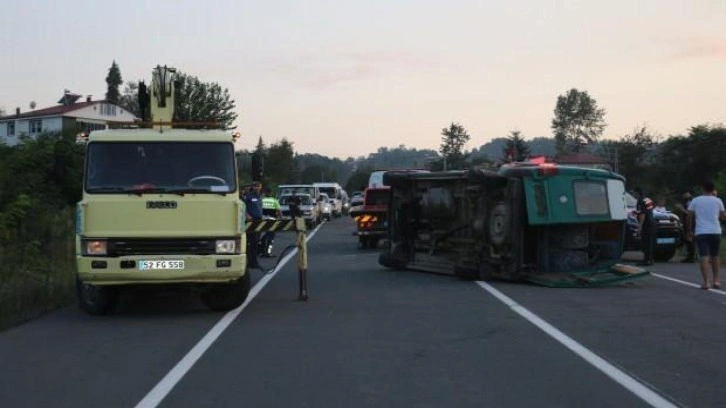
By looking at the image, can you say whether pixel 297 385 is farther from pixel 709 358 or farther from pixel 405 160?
pixel 405 160

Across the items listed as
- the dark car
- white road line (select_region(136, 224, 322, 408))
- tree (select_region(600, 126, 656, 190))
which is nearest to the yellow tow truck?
white road line (select_region(136, 224, 322, 408))

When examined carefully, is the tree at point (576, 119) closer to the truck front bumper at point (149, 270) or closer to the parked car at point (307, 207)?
the parked car at point (307, 207)

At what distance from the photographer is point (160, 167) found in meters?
12.3

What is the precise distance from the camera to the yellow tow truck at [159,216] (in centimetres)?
1152

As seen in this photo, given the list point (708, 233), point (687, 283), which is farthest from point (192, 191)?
point (687, 283)

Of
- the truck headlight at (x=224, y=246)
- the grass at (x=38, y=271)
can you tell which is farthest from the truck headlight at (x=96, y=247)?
the grass at (x=38, y=271)

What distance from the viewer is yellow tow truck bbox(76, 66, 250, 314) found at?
11516 millimetres

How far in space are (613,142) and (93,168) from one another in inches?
3867

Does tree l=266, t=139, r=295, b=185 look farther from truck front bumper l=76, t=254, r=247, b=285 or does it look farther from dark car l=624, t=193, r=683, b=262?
truck front bumper l=76, t=254, r=247, b=285

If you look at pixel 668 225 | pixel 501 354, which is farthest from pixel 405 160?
pixel 501 354

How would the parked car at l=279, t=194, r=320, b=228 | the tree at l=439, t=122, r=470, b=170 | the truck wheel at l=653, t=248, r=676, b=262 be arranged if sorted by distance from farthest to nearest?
1. the tree at l=439, t=122, r=470, b=170
2. the parked car at l=279, t=194, r=320, b=228
3. the truck wheel at l=653, t=248, r=676, b=262

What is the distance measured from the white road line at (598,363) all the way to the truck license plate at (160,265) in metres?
4.65

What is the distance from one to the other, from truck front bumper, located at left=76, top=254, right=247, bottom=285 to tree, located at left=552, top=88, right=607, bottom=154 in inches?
5337

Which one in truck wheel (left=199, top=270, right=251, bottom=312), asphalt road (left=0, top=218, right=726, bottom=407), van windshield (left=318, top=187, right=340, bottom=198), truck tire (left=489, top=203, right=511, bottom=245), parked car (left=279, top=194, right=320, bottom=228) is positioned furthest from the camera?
van windshield (left=318, top=187, right=340, bottom=198)
